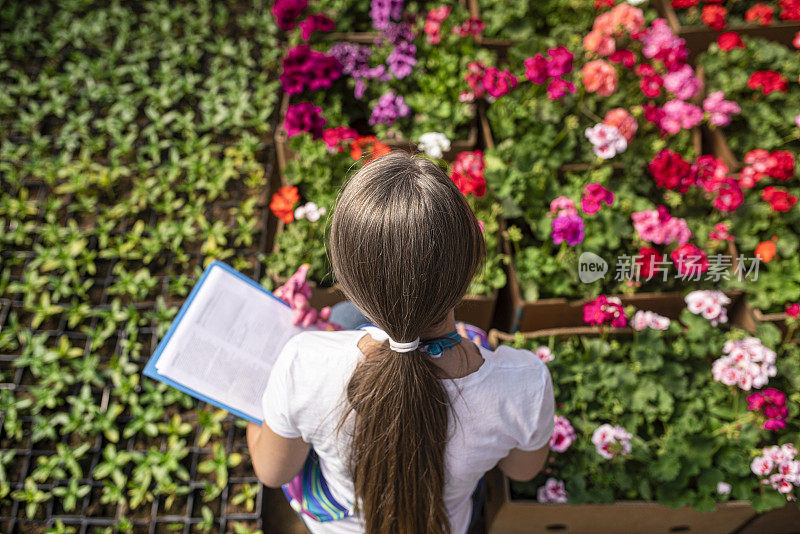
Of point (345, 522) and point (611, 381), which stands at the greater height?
point (611, 381)

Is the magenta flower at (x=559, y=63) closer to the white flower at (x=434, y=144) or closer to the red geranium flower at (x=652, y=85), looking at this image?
the red geranium flower at (x=652, y=85)

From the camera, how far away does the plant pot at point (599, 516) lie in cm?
159

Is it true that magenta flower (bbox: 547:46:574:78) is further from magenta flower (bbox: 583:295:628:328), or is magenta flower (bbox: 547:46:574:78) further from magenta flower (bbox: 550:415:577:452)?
magenta flower (bbox: 550:415:577:452)

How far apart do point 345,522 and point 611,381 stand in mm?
887

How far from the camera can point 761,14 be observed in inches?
101

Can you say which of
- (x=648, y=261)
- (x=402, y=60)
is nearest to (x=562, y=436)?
(x=648, y=261)

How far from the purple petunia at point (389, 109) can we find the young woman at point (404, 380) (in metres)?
1.31

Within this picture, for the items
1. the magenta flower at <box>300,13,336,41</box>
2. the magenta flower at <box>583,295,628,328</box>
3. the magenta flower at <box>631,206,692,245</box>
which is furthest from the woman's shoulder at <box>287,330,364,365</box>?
the magenta flower at <box>300,13,336,41</box>

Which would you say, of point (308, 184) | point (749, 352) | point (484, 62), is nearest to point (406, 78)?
point (484, 62)

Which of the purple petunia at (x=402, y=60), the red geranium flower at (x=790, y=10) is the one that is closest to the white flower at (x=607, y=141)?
the purple petunia at (x=402, y=60)

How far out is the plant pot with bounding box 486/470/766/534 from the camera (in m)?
1.59

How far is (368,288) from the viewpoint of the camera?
0.84 meters

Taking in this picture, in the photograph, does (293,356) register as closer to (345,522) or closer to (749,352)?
(345,522)

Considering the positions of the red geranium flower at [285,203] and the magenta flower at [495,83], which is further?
the magenta flower at [495,83]
